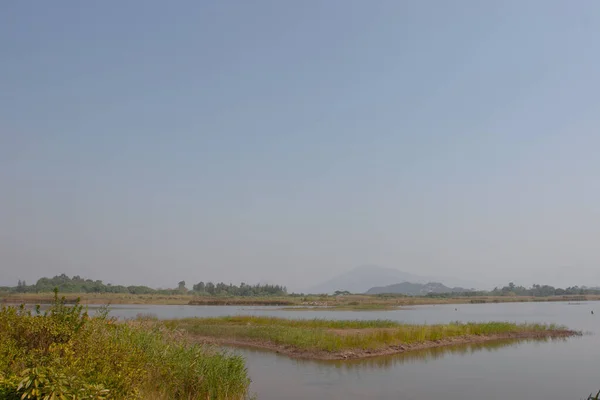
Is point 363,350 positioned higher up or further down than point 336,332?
further down

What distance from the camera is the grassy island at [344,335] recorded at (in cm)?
2747

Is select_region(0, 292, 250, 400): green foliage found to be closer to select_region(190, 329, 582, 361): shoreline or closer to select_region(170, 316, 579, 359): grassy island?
select_region(190, 329, 582, 361): shoreline

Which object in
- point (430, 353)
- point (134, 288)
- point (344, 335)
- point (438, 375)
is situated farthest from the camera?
point (134, 288)

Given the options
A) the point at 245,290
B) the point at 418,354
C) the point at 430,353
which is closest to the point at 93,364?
the point at 418,354

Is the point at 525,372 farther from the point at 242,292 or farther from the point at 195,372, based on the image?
the point at 242,292

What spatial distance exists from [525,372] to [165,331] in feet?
57.9

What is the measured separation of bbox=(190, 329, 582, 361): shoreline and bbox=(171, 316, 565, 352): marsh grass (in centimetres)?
28

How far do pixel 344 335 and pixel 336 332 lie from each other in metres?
1.79

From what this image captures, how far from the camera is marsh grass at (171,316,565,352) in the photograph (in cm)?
2817

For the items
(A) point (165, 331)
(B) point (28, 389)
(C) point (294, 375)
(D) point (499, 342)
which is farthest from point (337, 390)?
(D) point (499, 342)

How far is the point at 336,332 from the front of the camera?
107 ft

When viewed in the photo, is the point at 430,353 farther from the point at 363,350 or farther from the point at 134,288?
the point at 134,288

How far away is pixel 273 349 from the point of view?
2920cm

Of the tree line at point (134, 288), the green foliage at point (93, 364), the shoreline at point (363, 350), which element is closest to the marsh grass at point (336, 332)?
the shoreline at point (363, 350)
